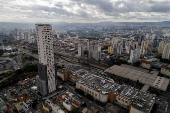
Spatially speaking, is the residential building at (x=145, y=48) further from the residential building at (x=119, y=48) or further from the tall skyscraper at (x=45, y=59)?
the tall skyscraper at (x=45, y=59)

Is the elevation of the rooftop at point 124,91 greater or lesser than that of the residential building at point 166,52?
lesser

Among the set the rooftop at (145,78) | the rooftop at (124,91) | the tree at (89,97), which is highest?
the rooftop at (124,91)

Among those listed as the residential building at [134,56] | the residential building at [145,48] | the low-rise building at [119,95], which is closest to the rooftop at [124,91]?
the low-rise building at [119,95]

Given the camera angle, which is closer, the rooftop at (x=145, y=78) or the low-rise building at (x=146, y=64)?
the rooftop at (x=145, y=78)

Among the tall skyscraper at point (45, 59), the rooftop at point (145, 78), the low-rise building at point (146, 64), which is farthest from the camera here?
the low-rise building at point (146, 64)

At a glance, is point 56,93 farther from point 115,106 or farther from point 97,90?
point 115,106

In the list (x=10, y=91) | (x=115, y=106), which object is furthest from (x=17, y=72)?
(x=115, y=106)

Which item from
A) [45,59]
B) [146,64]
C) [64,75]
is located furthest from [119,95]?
[146,64]

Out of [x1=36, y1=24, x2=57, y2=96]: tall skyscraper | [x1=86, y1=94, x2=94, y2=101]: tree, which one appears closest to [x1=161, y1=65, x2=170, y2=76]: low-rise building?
[x1=86, y1=94, x2=94, y2=101]: tree

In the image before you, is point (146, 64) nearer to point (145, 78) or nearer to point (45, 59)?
point (145, 78)
